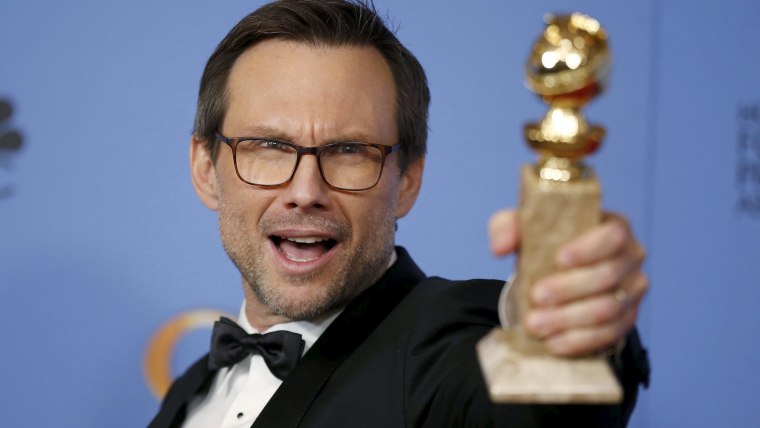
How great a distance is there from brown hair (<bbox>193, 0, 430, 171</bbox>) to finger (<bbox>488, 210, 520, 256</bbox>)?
2.99 feet

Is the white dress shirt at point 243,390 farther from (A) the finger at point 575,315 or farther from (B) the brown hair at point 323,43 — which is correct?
(A) the finger at point 575,315

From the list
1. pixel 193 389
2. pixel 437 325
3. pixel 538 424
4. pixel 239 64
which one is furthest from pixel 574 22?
pixel 193 389

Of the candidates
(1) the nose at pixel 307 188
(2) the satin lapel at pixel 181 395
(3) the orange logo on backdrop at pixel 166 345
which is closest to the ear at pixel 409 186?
(1) the nose at pixel 307 188

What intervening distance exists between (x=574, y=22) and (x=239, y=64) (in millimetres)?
1017

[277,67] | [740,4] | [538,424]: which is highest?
[740,4]

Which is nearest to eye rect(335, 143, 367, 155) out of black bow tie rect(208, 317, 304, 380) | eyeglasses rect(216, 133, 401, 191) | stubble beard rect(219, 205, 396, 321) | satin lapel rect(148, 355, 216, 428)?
eyeglasses rect(216, 133, 401, 191)

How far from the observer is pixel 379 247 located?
1.63 m

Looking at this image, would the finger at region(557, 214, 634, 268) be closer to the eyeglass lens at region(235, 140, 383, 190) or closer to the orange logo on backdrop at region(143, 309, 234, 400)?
the eyeglass lens at region(235, 140, 383, 190)

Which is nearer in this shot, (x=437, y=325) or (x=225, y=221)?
(x=437, y=325)

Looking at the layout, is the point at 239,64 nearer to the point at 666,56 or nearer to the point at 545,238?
the point at 545,238

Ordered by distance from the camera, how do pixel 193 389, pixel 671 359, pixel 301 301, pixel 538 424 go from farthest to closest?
pixel 671 359 < pixel 193 389 < pixel 301 301 < pixel 538 424

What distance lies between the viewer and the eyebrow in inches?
60.9

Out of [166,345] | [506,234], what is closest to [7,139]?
[166,345]

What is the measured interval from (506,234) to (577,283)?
76 mm
